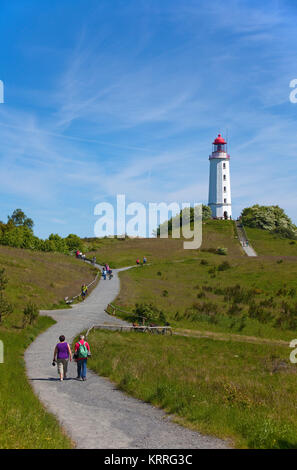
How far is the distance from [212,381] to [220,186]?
107776mm

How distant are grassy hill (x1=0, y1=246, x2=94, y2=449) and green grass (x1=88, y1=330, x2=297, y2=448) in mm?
3406

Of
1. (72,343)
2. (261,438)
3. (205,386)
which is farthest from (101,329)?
(261,438)

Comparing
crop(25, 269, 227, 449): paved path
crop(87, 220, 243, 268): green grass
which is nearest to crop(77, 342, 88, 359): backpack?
crop(25, 269, 227, 449): paved path

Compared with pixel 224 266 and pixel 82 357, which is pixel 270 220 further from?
pixel 82 357

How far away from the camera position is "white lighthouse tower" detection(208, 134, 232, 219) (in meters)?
122

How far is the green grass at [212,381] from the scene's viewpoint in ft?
36.7

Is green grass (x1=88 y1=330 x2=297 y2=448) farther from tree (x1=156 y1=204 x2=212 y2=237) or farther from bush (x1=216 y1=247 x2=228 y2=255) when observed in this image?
tree (x1=156 y1=204 x2=212 y2=237)

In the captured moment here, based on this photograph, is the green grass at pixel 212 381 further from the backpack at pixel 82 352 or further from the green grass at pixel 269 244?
the green grass at pixel 269 244

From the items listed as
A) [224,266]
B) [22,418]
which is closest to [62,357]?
[22,418]

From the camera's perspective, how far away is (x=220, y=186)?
398 feet

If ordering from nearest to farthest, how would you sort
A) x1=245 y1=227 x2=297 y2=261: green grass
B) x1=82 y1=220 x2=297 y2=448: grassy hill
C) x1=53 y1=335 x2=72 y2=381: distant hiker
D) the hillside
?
x1=82 y1=220 x2=297 y2=448: grassy hill < x1=53 y1=335 x2=72 y2=381: distant hiker < the hillside < x1=245 y1=227 x2=297 y2=261: green grass

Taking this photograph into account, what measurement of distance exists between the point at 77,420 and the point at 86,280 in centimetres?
4036
